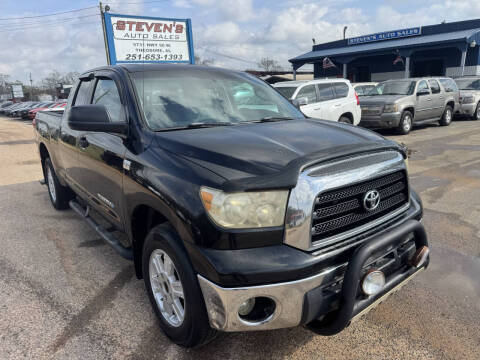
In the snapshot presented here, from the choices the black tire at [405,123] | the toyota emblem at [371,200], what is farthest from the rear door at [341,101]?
the toyota emblem at [371,200]

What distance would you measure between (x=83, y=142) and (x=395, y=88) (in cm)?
1133

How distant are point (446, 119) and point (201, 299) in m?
14.4

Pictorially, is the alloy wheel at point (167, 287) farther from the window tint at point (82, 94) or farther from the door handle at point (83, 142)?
the window tint at point (82, 94)

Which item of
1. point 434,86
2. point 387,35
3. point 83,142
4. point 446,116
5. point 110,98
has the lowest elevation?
point 446,116

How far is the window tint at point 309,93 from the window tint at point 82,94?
652 cm

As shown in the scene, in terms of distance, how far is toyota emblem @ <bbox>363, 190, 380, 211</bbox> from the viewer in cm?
220

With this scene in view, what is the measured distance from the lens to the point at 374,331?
258cm

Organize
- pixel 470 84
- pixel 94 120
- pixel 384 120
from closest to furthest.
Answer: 1. pixel 94 120
2. pixel 384 120
3. pixel 470 84

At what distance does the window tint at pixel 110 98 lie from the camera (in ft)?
10.0

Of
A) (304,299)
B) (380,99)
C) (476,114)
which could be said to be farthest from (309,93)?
(476,114)

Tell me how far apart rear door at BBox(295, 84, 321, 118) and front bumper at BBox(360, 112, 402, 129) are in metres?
2.53

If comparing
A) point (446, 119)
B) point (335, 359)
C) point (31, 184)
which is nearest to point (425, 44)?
point (446, 119)

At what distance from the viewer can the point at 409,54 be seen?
26.7 meters

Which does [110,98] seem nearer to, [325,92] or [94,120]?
[94,120]
